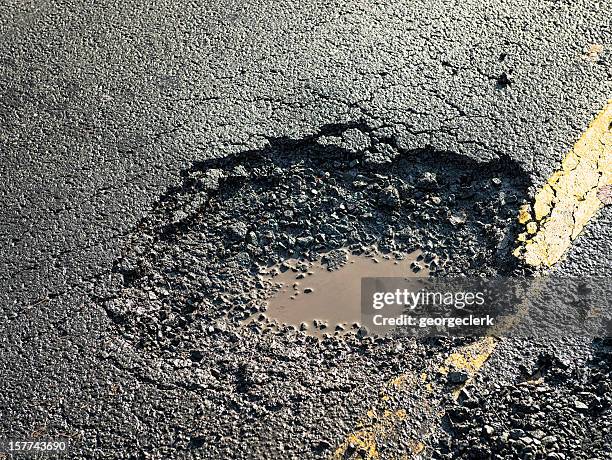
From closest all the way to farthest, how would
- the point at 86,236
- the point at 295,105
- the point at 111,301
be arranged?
the point at 111,301, the point at 86,236, the point at 295,105

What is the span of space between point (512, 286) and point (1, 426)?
2.32 m

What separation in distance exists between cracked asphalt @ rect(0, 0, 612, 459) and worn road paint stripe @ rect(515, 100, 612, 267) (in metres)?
0.07

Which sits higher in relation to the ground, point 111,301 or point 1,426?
point 111,301

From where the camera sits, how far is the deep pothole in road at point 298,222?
376 cm

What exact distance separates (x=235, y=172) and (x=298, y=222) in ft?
1.52

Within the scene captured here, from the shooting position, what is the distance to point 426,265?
387 cm

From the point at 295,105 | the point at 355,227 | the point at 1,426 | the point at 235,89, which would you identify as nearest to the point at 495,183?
the point at 355,227

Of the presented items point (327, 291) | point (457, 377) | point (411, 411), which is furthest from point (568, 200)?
point (411, 411)

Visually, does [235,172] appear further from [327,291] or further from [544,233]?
[544,233]

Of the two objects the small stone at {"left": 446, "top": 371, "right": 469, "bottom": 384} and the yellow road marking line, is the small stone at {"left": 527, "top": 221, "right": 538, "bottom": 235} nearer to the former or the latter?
the yellow road marking line

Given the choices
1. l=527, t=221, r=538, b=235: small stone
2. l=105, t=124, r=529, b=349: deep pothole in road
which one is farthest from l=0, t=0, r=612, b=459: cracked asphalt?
l=527, t=221, r=538, b=235: small stone

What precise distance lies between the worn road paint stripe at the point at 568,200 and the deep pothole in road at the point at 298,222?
0.30 ft

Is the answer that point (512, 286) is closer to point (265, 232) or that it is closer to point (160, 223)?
point (265, 232)

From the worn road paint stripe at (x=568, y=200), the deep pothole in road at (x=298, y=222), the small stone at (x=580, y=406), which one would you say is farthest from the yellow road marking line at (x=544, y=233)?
the small stone at (x=580, y=406)
